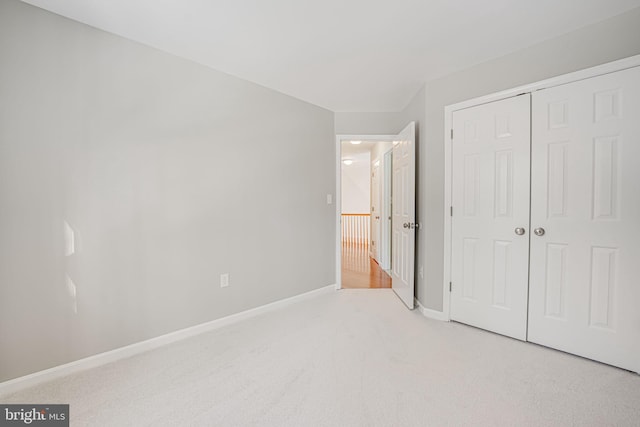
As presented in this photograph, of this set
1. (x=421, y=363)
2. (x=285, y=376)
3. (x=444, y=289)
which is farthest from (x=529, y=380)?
(x=285, y=376)

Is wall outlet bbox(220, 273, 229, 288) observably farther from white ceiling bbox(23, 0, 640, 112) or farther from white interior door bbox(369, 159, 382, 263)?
white interior door bbox(369, 159, 382, 263)

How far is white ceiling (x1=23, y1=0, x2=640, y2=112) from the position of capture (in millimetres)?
1825

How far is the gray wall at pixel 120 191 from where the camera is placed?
1768mm

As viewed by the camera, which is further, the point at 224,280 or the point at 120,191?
the point at 224,280

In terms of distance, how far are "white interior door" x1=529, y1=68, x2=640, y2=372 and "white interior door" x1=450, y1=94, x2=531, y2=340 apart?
0.09 metres

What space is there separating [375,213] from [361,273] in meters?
1.69

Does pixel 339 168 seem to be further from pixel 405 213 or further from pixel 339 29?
pixel 339 29

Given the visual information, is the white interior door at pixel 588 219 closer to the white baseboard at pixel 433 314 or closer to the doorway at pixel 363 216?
the white baseboard at pixel 433 314

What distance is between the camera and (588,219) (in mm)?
2082

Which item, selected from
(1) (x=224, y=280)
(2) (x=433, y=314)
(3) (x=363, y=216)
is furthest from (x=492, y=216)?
(3) (x=363, y=216)

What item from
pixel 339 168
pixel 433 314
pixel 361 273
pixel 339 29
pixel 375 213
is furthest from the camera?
pixel 375 213

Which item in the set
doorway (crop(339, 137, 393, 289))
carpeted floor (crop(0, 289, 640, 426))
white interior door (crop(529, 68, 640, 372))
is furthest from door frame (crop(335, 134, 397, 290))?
white interior door (crop(529, 68, 640, 372))

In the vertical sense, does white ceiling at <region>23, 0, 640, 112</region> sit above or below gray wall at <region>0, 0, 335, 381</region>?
above

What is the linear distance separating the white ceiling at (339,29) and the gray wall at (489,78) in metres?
0.08
